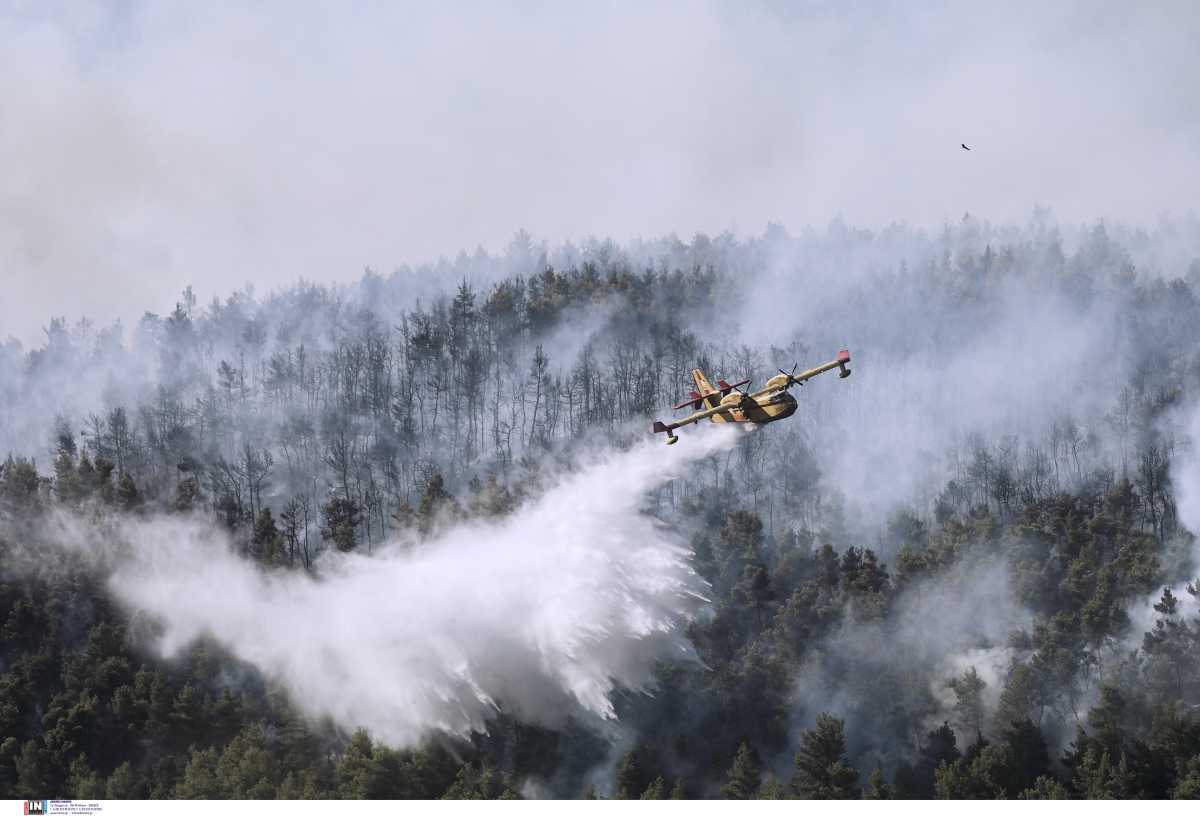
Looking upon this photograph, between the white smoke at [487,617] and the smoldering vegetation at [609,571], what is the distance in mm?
232

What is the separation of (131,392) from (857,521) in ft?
262

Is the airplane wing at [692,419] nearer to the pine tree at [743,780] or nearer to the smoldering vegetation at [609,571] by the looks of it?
the smoldering vegetation at [609,571]

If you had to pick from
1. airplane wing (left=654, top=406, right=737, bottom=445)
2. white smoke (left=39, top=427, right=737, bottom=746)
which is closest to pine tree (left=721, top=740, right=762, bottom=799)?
white smoke (left=39, top=427, right=737, bottom=746)

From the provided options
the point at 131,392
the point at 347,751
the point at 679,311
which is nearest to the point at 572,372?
the point at 679,311

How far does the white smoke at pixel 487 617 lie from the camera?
8162 cm

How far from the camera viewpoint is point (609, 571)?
82812mm

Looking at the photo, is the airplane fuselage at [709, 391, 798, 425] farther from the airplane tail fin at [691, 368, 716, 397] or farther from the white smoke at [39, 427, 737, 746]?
the white smoke at [39, 427, 737, 746]

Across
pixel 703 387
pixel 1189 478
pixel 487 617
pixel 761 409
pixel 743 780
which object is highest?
pixel 703 387

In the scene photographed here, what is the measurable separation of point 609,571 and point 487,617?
24.6 ft

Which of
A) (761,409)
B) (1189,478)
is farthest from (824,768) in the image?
(1189,478)

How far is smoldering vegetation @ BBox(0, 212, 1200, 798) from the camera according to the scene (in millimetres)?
81625

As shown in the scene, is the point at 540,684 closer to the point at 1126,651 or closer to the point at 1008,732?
the point at 1008,732

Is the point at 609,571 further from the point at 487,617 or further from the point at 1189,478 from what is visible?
the point at 1189,478

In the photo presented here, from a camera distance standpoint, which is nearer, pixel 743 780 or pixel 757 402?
pixel 757 402
